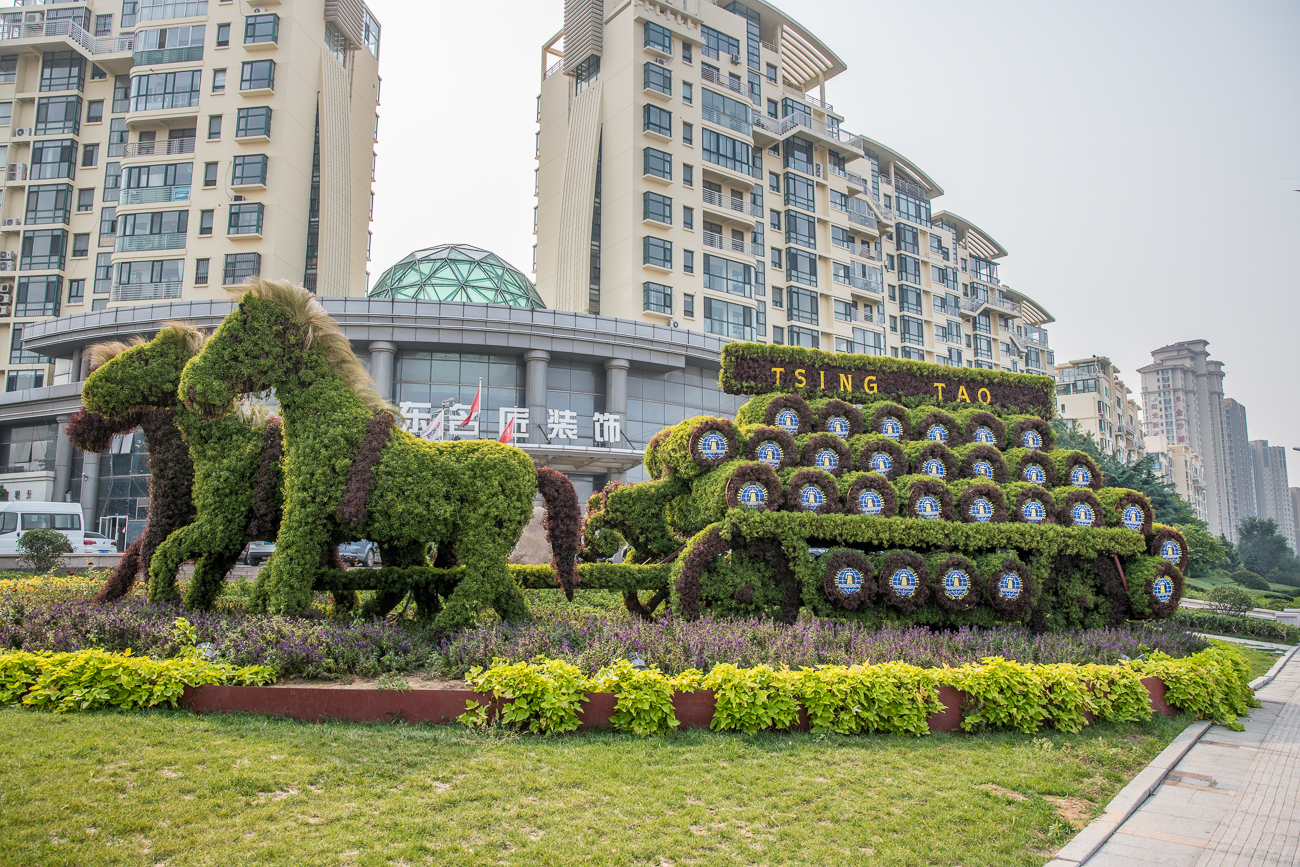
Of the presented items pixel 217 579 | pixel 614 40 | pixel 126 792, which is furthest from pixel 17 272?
pixel 126 792

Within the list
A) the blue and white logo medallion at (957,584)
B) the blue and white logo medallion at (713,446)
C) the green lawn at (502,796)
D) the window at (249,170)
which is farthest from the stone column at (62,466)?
the blue and white logo medallion at (957,584)

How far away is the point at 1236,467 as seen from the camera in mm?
149500

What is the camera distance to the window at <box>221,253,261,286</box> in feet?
121

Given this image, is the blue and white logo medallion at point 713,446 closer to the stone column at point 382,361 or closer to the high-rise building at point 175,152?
the stone column at point 382,361

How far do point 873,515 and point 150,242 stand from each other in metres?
39.8

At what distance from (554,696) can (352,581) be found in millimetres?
3697

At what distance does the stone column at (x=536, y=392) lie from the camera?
99.1 ft

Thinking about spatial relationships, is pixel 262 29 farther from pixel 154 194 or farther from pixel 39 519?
pixel 39 519

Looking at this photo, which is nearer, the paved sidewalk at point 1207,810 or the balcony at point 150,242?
the paved sidewalk at point 1207,810

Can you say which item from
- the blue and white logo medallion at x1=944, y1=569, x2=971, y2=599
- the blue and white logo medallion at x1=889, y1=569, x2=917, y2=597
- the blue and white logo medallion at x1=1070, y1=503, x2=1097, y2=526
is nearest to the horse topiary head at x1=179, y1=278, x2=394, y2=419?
the blue and white logo medallion at x1=889, y1=569, x2=917, y2=597

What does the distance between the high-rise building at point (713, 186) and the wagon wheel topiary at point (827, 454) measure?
27.9m

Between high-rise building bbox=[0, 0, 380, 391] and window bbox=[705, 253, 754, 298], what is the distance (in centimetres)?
1874

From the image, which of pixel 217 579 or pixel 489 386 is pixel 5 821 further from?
pixel 489 386

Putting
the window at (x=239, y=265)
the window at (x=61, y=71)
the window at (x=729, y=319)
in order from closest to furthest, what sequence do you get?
the window at (x=239, y=265), the window at (x=729, y=319), the window at (x=61, y=71)
